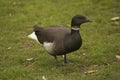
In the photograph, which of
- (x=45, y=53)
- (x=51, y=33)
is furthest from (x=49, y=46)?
(x=45, y=53)

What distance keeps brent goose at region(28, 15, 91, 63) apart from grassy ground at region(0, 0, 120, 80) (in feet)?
1.63

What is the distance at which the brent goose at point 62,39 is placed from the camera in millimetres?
8391

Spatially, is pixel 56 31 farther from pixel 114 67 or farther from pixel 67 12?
pixel 67 12

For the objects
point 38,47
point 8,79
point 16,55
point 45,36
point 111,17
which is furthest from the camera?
point 111,17

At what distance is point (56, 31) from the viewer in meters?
8.66

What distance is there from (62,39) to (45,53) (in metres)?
1.55

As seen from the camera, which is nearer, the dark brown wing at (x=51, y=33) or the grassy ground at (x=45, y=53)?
the grassy ground at (x=45, y=53)

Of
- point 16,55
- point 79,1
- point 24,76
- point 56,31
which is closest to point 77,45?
point 56,31

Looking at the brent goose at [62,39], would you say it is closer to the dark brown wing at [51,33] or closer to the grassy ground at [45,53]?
the dark brown wing at [51,33]

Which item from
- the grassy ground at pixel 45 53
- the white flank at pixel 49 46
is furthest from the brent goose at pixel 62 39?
the grassy ground at pixel 45 53

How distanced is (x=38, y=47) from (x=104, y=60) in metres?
2.19

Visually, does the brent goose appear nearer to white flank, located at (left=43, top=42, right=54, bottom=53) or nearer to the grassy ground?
white flank, located at (left=43, top=42, right=54, bottom=53)

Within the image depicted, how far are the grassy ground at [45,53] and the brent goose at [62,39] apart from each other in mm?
496

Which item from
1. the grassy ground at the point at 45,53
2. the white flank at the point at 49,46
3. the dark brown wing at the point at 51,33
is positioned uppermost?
the dark brown wing at the point at 51,33
